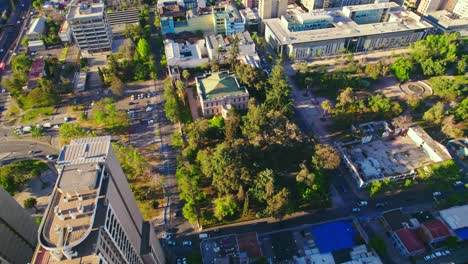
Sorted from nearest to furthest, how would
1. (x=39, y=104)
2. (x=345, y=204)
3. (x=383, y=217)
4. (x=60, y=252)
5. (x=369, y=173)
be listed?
(x=60, y=252) < (x=383, y=217) < (x=345, y=204) < (x=369, y=173) < (x=39, y=104)

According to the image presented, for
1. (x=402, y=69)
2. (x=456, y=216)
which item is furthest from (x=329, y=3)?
(x=456, y=216)

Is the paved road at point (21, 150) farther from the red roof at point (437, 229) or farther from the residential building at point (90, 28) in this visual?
the red roof at point (437, 229)

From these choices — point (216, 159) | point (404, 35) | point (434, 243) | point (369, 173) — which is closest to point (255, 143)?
point (216, 159)

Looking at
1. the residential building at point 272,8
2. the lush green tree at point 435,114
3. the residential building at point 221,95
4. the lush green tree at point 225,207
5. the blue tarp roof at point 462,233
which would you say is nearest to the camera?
the blue tarp roof at point 462,233

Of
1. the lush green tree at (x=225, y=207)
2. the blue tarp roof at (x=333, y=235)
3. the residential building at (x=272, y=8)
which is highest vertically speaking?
the residential building at (x=272, y=8)

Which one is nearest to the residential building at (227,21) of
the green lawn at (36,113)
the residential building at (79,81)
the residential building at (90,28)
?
the residential building at (90,28)

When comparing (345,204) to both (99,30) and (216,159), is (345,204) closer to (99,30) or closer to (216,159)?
(216,159)

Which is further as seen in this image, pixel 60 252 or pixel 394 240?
pixel 394 240
